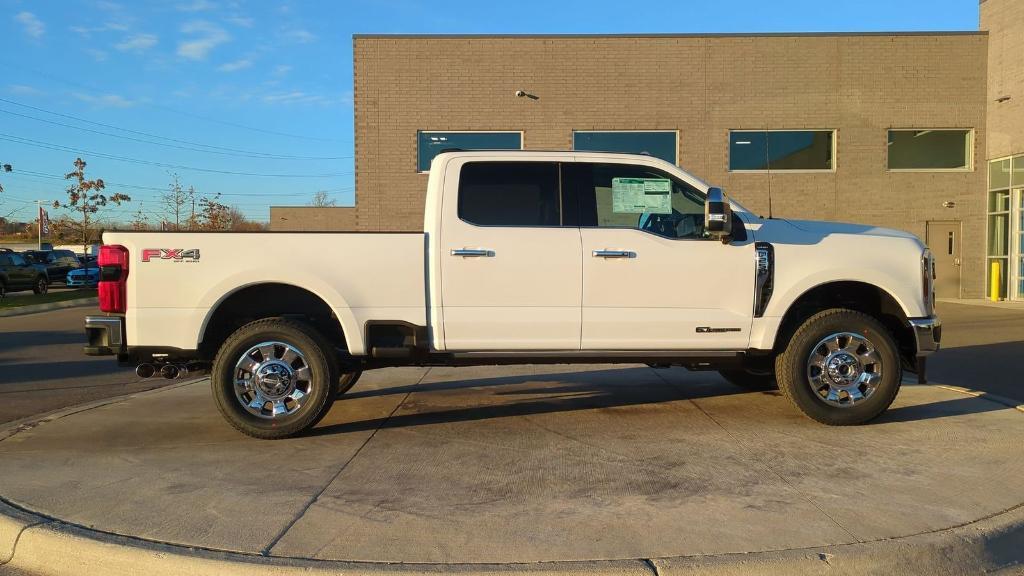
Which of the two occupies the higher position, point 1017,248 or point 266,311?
point 1017,248

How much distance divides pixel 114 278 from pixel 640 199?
4.01 metres

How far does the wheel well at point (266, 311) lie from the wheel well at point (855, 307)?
11.8 ft

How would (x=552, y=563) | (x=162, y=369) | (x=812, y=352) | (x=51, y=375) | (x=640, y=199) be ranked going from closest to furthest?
(x=552, y=563) < (x=162, y=369) < (x=812, y=352) < (x=640, y=199) < (x=51, y=375)

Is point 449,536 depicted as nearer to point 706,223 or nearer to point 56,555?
point 56,555

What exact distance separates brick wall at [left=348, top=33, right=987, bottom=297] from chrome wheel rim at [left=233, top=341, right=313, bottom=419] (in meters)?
16.1

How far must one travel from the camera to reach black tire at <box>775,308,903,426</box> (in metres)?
6.11

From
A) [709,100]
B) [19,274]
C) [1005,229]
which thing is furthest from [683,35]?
[19,274]

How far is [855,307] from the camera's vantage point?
21.7ft

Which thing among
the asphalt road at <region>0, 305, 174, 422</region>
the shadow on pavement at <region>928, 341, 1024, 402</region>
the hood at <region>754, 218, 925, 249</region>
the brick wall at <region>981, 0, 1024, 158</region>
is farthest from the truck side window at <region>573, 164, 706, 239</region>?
the brick wall at <region>981, 0, 1024, 158</region>

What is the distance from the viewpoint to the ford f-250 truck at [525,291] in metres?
5.82

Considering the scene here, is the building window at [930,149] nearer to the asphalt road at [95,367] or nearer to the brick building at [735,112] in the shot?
the brick building at [735,112]

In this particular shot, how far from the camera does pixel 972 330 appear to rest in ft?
46.3

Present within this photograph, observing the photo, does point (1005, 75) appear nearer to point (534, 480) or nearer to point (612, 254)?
point (612, 254)

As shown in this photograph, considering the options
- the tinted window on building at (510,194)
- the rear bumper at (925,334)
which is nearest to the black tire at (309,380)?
the tinted window on building at (510,194)
